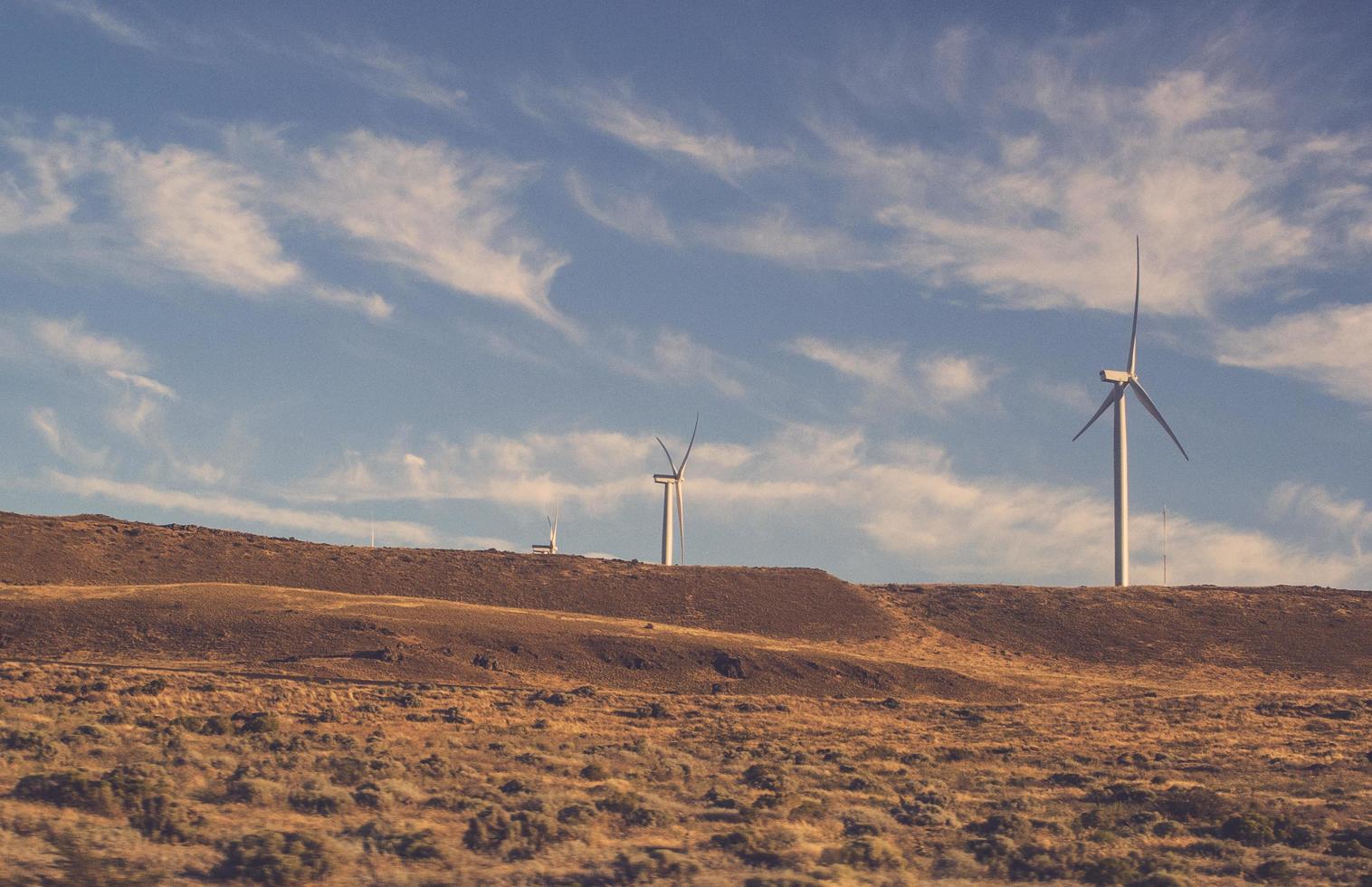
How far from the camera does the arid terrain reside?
28.3 meters

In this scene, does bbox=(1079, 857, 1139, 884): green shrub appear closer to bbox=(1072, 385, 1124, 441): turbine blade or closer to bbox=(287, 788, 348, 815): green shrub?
bbox=(287, 788, 348, 815): green shrub

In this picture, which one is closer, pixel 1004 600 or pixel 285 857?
pixel 285 857

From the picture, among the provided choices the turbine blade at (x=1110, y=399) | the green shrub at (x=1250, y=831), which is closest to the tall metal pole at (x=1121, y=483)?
the turbine blade at (x=1110, y=399)

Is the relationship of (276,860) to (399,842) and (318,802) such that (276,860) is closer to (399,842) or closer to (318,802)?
(399,842)

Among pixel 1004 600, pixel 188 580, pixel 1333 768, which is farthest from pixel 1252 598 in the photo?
pixel 188 580

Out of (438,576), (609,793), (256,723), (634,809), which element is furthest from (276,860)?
(438,576)

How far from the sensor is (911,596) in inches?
4247

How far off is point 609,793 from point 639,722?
20034 millimetres

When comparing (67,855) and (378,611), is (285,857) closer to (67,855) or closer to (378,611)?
(67,855)

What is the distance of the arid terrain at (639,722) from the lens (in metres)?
28.3

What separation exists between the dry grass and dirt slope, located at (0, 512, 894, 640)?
33654mm

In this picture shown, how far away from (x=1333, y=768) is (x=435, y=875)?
118 feet

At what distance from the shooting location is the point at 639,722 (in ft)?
179

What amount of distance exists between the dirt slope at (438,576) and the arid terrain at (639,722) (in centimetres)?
40
